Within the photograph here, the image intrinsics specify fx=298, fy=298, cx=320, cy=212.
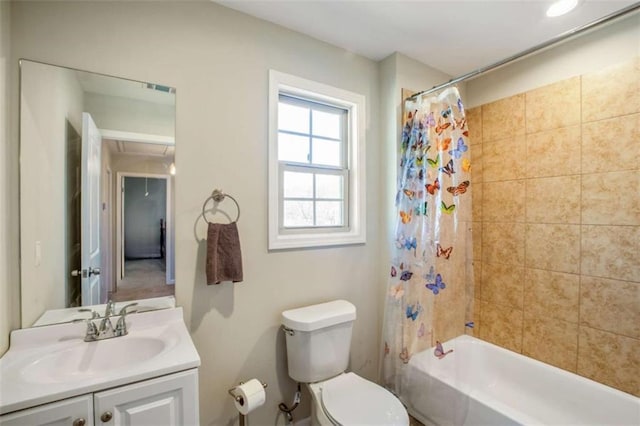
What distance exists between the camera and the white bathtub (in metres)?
1.66

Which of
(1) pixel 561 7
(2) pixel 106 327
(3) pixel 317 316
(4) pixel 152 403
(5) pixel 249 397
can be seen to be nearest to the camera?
(4) pixel 152 403

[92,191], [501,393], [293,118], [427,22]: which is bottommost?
[501,393]

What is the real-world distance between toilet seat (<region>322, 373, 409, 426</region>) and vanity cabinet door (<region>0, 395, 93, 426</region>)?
39.5 inches

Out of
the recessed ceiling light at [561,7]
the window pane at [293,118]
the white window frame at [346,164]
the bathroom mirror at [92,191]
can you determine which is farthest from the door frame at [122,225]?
the recessed ceiling light at [561,7]

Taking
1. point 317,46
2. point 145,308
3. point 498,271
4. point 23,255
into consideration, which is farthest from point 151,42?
point 498,271

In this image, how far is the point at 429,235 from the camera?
1.86 m

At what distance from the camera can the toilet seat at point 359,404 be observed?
141cm

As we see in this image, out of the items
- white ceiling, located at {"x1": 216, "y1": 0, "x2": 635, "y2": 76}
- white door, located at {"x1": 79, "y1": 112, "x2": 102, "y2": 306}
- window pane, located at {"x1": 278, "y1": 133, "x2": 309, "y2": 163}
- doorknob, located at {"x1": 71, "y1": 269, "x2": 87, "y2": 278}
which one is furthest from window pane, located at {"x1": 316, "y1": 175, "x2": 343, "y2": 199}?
doorknob, located at {"x1": 71, "y1": 269, "x2": 87, "y2": 278}

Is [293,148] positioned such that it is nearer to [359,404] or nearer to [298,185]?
[298,185]

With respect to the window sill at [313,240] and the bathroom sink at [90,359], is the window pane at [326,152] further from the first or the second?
the bathroom sink at [90,359]

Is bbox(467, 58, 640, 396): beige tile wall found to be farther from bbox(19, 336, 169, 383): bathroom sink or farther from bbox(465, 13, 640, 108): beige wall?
bbox(19, 336, 169, 383): bathroom sink

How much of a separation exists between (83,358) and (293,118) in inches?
65.9

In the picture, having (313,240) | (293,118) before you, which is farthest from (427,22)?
(313,240)

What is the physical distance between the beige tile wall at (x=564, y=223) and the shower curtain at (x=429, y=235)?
62 cm
